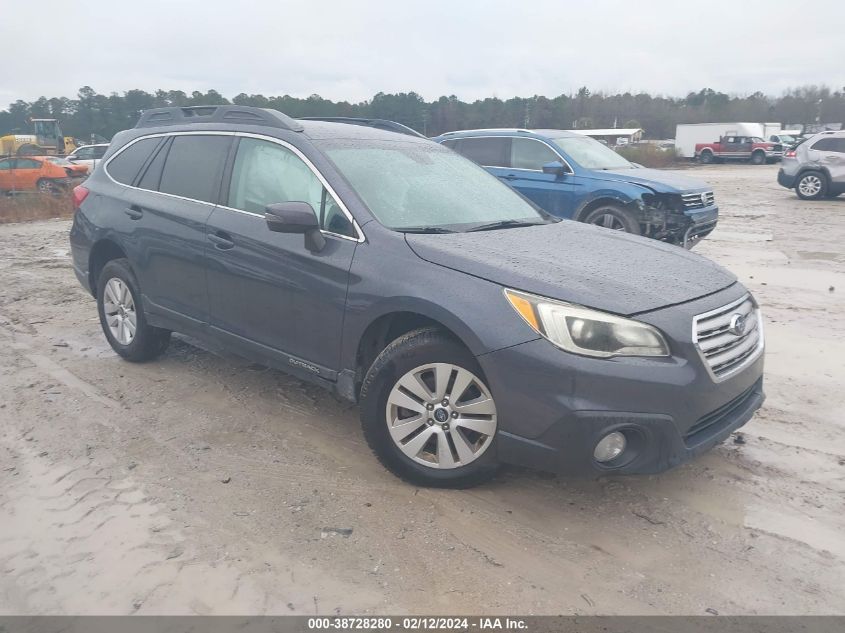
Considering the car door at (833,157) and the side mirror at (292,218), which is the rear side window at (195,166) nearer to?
the side mirror at (292,218)

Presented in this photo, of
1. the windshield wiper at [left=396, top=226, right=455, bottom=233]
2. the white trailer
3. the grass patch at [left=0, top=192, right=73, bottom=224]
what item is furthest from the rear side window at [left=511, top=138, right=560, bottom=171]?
the white trailer

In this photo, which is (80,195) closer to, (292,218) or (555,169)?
(292,218)

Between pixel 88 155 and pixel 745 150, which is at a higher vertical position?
pixel 745 150

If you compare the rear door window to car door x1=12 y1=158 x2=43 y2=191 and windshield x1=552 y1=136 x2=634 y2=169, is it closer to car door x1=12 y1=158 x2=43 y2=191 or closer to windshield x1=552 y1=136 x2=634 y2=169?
windshield x1=552 y1=136 x2=634 y2=169

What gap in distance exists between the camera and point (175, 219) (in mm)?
4586

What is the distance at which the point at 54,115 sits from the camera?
55.4m

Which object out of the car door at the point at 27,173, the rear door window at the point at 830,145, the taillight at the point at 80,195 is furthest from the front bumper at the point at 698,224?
the car door at the point at 27,173

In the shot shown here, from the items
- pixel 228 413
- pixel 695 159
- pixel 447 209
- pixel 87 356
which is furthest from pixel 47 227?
pixel 695 159

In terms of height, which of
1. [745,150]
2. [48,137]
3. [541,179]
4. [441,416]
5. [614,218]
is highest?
[48,137]

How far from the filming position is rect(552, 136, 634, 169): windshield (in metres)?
9.49

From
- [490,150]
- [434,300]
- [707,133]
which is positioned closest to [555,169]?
[490,150]

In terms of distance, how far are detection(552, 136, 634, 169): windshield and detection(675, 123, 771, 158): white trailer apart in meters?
37.7

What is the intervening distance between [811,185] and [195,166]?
1801 cm

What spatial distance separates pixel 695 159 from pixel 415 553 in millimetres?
46849
